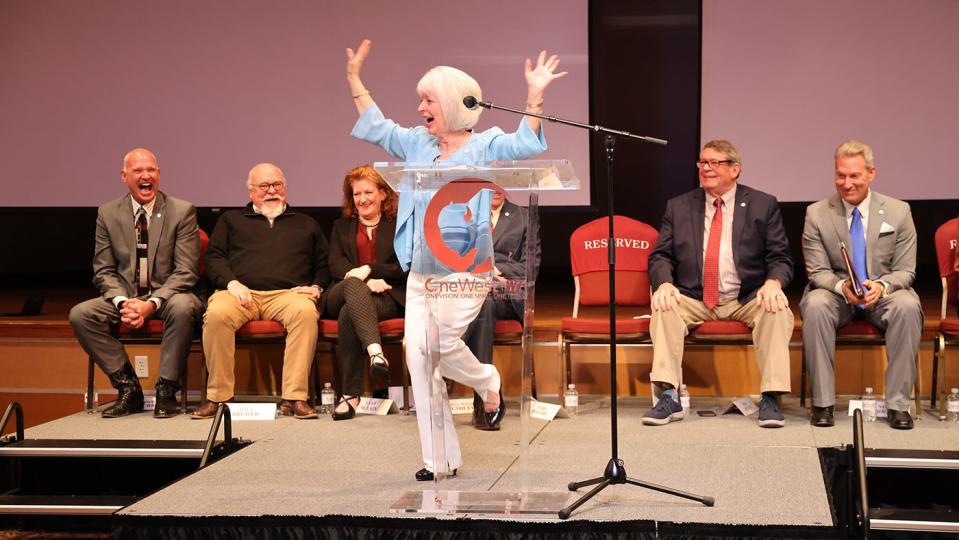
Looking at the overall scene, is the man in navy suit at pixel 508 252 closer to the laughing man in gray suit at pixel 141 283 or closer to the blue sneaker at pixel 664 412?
the blue sneaker at pixel 664 412

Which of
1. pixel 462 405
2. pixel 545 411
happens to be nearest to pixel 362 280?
pixel 545 411

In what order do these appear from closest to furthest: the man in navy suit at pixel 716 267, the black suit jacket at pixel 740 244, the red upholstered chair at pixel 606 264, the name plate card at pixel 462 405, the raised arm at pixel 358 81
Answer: the name plate card at pixel 462 405
the raised arm at pixel 358 81
the man in navy suit at pixel 716 267
the black suit jacket at pixel 740 244
the red upholstered chair at pixel 606 264

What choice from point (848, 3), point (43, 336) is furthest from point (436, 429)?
point (848, 3)

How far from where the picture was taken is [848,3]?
7055mm

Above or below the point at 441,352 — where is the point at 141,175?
above

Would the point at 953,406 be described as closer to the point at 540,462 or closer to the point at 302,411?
the point at 540,462

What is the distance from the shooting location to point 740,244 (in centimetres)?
516

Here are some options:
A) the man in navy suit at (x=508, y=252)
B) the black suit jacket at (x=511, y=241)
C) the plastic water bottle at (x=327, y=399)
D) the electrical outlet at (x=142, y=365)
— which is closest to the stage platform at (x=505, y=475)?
the plastic water bottle at (x=327, y=399)

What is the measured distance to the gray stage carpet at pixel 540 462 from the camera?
3.45m

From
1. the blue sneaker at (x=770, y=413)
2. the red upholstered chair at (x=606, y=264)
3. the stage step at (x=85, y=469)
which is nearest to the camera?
the stage step at (x=85, y=469)

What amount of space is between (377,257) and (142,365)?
1487 millimetres

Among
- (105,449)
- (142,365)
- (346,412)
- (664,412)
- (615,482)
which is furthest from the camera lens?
(142,365)

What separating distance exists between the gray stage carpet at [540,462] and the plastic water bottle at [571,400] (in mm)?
49

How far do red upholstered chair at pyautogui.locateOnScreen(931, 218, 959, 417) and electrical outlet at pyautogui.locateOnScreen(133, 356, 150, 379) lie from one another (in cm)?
401
